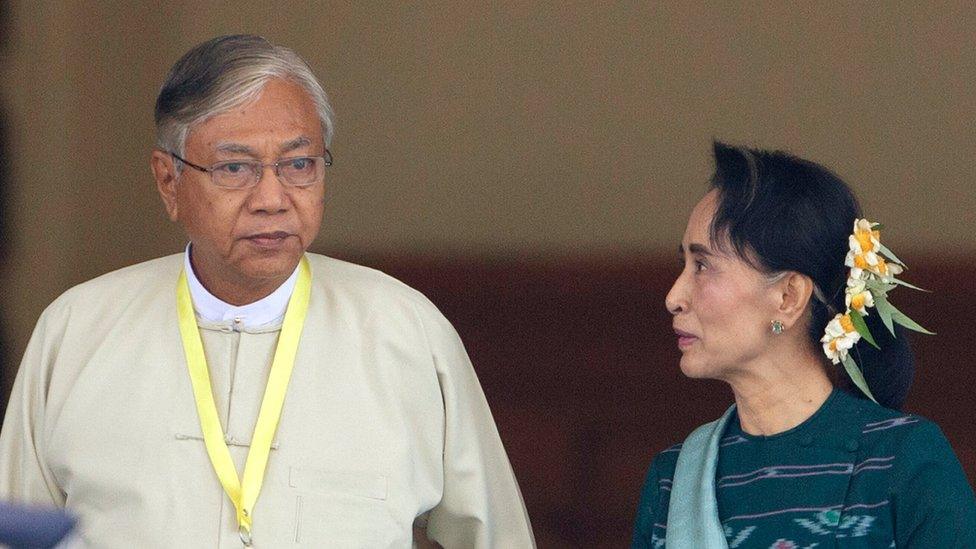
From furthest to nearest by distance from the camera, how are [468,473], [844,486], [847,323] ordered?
[468,473], [847,323], [844,486]

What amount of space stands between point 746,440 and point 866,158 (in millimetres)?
2966

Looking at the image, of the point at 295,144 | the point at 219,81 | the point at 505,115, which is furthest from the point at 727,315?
the point at 505,115

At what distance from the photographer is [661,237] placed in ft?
21.0

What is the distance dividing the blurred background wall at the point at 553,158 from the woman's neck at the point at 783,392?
2468mm

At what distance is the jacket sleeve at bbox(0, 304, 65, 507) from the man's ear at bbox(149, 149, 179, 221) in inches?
14.3

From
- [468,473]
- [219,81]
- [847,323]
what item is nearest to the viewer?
[847,323]

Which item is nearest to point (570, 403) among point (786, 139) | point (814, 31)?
point (786, 139)

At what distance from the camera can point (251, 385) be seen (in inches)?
138

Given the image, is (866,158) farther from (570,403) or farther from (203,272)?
(203,272)

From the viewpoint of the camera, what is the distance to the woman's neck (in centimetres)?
336

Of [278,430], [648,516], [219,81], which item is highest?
[219,81]

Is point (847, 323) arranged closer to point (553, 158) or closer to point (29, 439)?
point (29, 439)

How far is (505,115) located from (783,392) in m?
3.37

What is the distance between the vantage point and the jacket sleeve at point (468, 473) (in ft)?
11.6
